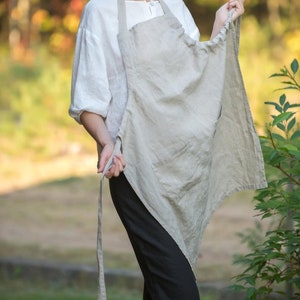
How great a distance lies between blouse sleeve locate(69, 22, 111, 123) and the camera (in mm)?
3221

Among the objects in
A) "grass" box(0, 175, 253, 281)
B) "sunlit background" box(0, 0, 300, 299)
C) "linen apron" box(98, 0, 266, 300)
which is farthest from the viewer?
"sunlit background" box(0, 0, 300, 299)

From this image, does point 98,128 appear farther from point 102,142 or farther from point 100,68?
point 100,68

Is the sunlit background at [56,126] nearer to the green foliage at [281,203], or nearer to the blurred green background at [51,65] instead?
the blurred green background at [51,65]

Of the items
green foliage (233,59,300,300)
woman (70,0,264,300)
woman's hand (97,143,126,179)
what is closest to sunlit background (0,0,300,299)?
green foliage (233,59,300,300)

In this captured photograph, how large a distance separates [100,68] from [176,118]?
316 millimetres

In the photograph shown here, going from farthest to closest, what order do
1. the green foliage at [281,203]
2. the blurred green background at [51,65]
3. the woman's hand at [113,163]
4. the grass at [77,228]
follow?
the blurred green background at [51,65] → the grass at [77,228] → the green foliage at [281,203] → the woman's hand at [113,163]

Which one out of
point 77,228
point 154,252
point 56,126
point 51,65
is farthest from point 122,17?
point 51,65

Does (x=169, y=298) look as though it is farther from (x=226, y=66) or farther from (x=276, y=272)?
(x=226, y=66)

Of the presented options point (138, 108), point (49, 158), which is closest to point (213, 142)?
point (138, 108)

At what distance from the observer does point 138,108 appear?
3.23m

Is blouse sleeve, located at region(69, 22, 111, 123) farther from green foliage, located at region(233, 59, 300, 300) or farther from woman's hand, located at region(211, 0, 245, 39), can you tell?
green foliage, located at region(233, 59, 300, 300)

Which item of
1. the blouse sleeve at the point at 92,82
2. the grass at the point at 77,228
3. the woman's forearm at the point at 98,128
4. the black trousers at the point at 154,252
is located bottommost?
the grass at the point at 77,228

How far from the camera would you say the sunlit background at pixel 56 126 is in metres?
7.58

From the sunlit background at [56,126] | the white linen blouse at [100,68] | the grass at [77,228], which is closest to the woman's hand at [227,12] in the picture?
the white linen blouse at [100,68]
